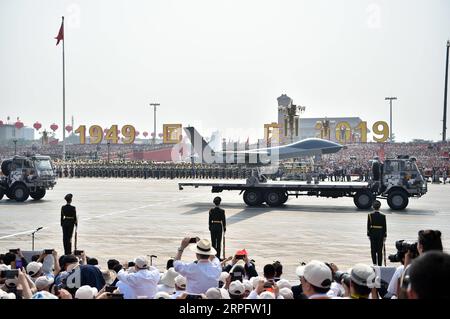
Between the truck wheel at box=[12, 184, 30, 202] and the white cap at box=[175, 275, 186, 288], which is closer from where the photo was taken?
the white cap at box=[175, 275, 186, 288]

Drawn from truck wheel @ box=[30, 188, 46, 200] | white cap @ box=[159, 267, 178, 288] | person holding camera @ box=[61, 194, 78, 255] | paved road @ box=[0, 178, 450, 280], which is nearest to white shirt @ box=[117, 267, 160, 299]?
white cap @ box=[159, 267, 178, 288]

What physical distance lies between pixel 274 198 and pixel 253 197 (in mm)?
1018

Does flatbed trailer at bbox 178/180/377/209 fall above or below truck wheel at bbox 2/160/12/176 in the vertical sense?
below

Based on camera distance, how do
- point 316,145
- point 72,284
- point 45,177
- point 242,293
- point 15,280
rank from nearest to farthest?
1. point 242,293
2. point 15,280
3. point 72,284
4. point 45,177
5. point 316,145

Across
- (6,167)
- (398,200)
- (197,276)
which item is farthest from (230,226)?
(6,167)

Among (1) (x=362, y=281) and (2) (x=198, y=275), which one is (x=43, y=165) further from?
(1) (x=362, y=281)

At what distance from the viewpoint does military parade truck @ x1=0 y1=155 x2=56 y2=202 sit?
30188mm

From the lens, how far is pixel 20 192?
1193 inches

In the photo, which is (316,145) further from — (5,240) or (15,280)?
(15,280)

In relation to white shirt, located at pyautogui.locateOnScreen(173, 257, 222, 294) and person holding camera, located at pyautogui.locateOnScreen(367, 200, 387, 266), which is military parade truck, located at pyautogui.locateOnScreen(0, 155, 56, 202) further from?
white shirt, located at pyautogui.locateOnScreen(173, 257, 222, 294)

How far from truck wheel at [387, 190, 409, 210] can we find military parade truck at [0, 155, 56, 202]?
57.3 ft

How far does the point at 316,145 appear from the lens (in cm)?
4616
